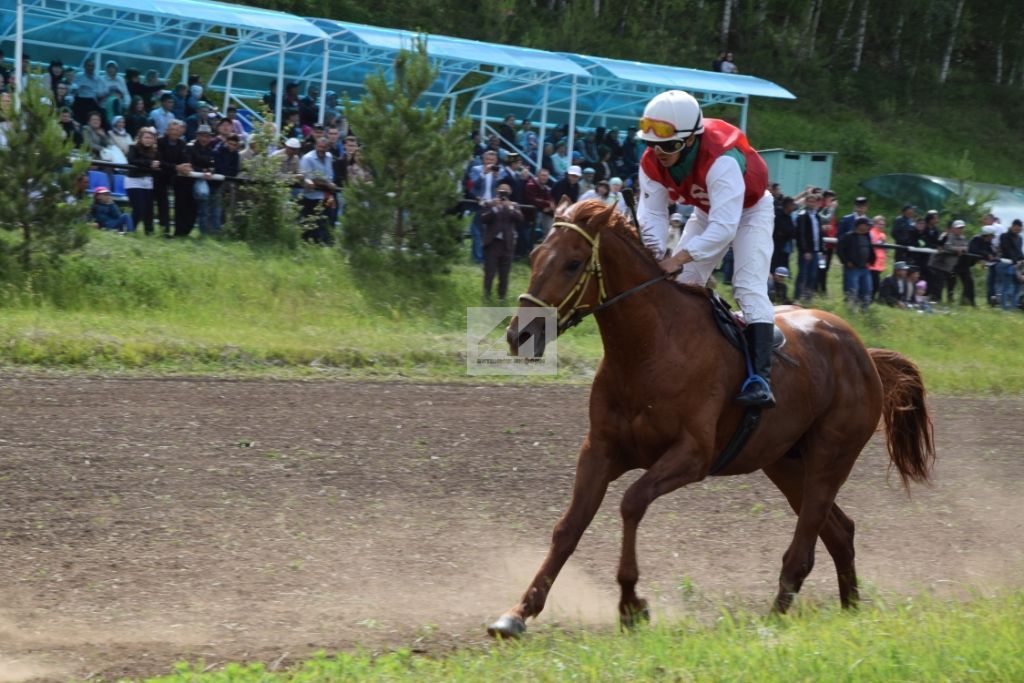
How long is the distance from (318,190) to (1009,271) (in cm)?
1281

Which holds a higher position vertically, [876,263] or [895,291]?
[876,263]

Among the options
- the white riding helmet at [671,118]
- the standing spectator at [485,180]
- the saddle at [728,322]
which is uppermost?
the white riding helmet at [671,118]

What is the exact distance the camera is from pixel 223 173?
662 inches

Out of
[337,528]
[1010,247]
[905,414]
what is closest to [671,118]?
[905,414]

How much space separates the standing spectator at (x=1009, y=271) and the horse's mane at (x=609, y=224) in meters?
18.4

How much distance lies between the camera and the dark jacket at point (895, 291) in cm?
2117

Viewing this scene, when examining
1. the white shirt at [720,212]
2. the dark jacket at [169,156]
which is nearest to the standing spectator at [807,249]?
the dark jacket at [169,156]

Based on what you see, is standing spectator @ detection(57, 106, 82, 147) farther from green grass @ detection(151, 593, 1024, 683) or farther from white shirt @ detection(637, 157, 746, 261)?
green grass @ detection(151, 593, 1024, 683)

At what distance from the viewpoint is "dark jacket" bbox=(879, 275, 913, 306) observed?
834 inches

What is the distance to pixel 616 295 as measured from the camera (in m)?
6.14

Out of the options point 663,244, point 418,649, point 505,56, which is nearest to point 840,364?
point 663,244

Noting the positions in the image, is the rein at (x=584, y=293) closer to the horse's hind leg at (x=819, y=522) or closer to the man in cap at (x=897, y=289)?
the horse's hind leg at (x=819, y=522)

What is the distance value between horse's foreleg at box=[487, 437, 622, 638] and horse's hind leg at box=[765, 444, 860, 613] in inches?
49.3

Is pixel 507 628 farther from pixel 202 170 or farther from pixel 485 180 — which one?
pixel 485 180
